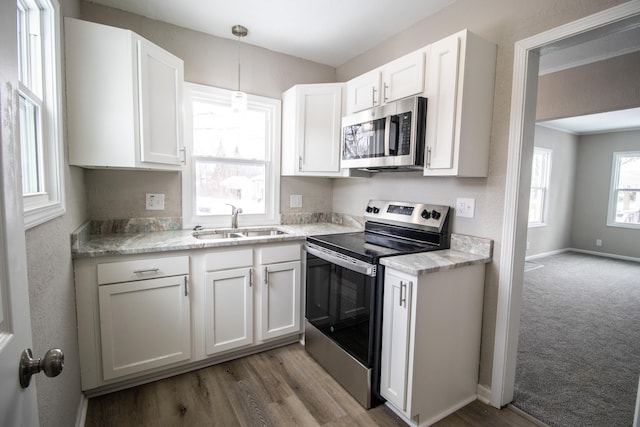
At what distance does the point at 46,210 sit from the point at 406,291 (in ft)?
5.23

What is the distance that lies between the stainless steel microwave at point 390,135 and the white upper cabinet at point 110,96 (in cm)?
139

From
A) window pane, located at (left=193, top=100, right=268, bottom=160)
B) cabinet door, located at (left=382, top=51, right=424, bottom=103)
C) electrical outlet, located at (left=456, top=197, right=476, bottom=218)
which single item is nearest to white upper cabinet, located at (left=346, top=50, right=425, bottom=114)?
cabinet door, located at (left=382, top=51, right=424, bottom=103)

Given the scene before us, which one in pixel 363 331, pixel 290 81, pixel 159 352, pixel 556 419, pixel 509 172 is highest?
pixel 290 81

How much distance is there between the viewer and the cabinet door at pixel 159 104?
1.88 metres

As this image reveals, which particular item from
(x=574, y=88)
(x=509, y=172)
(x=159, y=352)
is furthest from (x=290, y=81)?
(x=574, y=88)

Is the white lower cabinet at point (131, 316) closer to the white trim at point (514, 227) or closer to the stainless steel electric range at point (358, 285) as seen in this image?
the stainless steel electric range at point (358, 285)

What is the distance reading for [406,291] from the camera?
1.58 m

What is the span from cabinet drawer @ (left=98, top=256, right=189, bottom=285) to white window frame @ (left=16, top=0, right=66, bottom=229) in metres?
0.48

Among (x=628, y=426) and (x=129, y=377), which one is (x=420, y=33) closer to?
(x=628, y=426)

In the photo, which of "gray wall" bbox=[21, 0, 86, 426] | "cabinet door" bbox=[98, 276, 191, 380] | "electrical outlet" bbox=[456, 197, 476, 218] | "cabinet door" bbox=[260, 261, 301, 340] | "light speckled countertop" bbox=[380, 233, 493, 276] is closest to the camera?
"gray wall" bbox=[21, 0, 86, 426]

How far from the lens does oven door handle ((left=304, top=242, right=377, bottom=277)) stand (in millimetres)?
1751

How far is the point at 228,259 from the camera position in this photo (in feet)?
6.95

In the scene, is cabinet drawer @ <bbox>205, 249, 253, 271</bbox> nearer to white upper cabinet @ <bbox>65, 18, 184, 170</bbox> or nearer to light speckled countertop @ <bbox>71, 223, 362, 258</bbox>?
light speckled countertop @ <bbox>71, 223, 362, 258</bbox>

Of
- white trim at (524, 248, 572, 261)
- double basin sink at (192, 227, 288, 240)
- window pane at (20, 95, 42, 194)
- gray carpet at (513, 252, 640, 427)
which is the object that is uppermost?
window pane at (20, 95, 42, 194)
